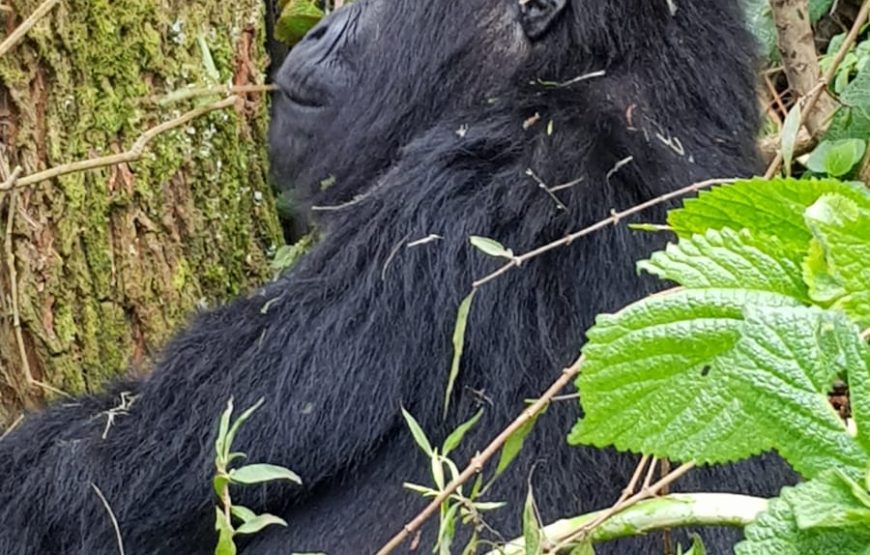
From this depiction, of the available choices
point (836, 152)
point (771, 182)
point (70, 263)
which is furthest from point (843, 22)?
point (771, 182)

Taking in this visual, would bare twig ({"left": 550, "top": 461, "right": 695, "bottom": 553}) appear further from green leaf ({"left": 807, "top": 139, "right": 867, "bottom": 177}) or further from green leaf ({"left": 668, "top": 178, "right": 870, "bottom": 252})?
green leaf ({"left": 807, "top": 139, "right": 867, "bottom": 177})

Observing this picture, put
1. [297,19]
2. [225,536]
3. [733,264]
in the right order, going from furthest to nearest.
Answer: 1. [297,19]
2. [225,536]
3. [733,264]

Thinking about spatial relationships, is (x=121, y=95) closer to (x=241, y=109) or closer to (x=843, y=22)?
(x=241, y=109)

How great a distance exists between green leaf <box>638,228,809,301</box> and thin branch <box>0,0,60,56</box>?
1.58m

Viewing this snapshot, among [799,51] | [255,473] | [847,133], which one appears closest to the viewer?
[255,473]

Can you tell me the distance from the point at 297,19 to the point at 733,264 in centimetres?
249

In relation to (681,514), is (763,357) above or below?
above

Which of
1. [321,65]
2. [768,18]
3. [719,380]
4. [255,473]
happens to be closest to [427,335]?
[255,473]

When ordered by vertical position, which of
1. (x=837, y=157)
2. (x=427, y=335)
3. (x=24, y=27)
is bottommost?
(x=837, y=157)

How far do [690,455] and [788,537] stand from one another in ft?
0.39

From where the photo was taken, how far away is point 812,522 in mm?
907

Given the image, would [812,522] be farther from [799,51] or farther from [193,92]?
[799,51]

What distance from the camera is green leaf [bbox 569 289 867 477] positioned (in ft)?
3.12

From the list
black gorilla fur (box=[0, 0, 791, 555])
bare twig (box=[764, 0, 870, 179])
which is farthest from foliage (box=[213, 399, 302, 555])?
bare twig (box=[764, 0, 870, 179])
